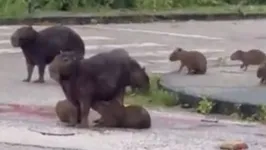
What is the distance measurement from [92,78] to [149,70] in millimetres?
4735

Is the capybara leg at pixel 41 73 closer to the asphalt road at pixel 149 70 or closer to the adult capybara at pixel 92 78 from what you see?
the asphalt road at pixel 149 70

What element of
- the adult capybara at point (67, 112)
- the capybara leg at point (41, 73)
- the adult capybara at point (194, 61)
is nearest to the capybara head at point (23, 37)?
the capybara leg at point (41, 73)

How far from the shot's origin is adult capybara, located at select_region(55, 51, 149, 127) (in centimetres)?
815

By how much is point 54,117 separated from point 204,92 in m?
1.99

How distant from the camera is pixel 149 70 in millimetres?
12977

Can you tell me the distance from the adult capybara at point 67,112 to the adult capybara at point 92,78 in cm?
5

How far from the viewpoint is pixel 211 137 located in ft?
26.1

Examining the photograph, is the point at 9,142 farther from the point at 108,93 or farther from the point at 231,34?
the point at 231,34

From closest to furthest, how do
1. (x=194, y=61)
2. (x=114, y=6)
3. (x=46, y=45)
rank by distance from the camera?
(x=46, y=45), (x=194, y=61), (x=114, y=6)

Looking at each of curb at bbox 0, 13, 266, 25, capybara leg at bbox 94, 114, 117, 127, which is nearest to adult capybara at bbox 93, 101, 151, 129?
capybara leg at bbox 94, 114, 117, 127

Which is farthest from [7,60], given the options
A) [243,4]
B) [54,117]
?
[243,4]

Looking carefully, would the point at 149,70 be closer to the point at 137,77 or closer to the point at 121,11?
the point at 137,77

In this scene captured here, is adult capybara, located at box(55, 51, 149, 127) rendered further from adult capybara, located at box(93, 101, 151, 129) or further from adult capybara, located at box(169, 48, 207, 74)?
adult capybara, located at box(169, 48, 207, 74)

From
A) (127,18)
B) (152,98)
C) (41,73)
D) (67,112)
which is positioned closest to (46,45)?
(41,73)
